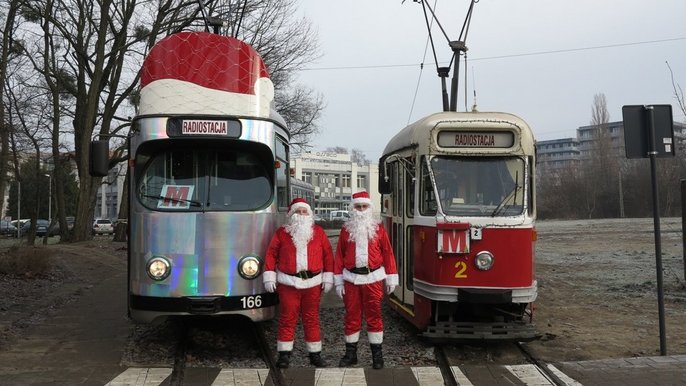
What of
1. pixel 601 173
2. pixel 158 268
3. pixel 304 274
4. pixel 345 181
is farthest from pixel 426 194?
pixel 345 181

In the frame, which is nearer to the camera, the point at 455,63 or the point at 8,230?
the point at 455,63

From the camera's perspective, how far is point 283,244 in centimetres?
668

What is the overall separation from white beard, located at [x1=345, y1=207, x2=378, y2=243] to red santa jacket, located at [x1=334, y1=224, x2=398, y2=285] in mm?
41

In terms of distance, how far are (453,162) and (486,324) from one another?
2.01m

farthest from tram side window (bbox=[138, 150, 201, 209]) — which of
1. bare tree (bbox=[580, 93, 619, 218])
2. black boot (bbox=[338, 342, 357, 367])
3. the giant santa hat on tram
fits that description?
bare tree (bbox=[580, 93, 619, 218])

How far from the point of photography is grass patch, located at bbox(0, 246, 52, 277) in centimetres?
1340

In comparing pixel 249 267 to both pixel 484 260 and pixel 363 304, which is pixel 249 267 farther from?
pixel 484 260

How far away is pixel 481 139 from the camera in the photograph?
7.56m

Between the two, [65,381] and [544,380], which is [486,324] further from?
[65,381]

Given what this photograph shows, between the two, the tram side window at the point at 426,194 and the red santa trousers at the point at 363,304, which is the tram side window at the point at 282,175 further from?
the tram side window at the point at 426,194

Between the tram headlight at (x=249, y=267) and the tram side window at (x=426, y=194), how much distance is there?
7.39ft

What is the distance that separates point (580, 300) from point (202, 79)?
8.37 meters

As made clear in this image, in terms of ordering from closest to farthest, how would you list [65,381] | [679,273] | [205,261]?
[65,381] < [205,261] < [679,273]

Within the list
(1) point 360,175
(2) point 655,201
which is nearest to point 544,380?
(2) point 655,201
